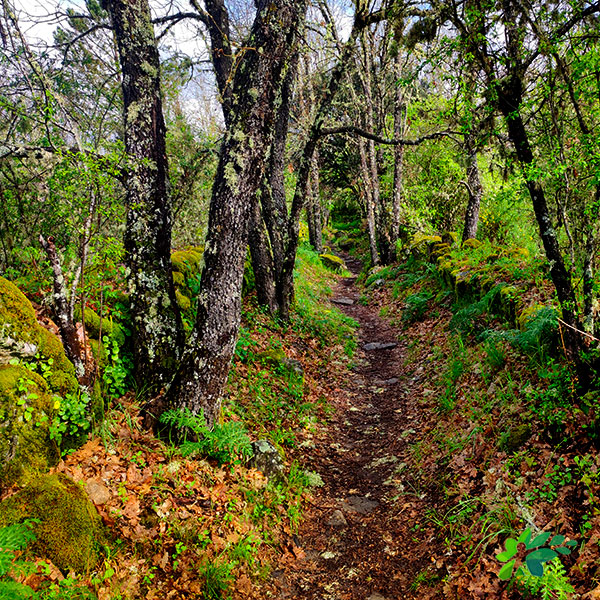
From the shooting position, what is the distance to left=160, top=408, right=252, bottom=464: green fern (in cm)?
435

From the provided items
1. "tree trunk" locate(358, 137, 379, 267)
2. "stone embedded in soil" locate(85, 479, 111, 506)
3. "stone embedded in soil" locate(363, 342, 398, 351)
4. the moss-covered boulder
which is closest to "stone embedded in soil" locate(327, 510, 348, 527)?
"stone embedded in soil" locate(85, 479, 111, 506)

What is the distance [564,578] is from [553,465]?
50.2 inches

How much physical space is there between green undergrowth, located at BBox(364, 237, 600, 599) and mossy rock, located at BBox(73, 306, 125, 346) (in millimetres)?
4090

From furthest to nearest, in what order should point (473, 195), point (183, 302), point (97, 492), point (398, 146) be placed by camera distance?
point (398, 146), point (473, 195), point (183, 302), point (97, 492)

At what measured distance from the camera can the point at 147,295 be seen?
15.7ft

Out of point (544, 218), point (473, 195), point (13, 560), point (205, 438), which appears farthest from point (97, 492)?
point (473, 195)

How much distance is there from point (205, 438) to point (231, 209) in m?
2.69

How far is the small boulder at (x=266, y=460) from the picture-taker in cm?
467

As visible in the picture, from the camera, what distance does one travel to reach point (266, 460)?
4.74 m

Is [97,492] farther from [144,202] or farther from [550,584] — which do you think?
[550,584]

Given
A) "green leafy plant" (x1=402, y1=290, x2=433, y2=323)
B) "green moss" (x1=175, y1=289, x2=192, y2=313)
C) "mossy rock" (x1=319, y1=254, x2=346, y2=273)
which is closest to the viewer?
"green moss" (x1=175, y1=289, x2=192, y2=313)

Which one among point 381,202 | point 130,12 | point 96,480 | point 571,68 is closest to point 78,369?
point 96,480

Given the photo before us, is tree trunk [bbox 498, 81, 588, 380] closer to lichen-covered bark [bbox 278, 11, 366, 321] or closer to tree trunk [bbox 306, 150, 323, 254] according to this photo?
lichen-covered bark [bbox 278, 11, 366, 321]

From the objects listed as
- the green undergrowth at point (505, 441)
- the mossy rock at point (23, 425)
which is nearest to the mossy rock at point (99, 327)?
the mossy rock at point (23, 425)
